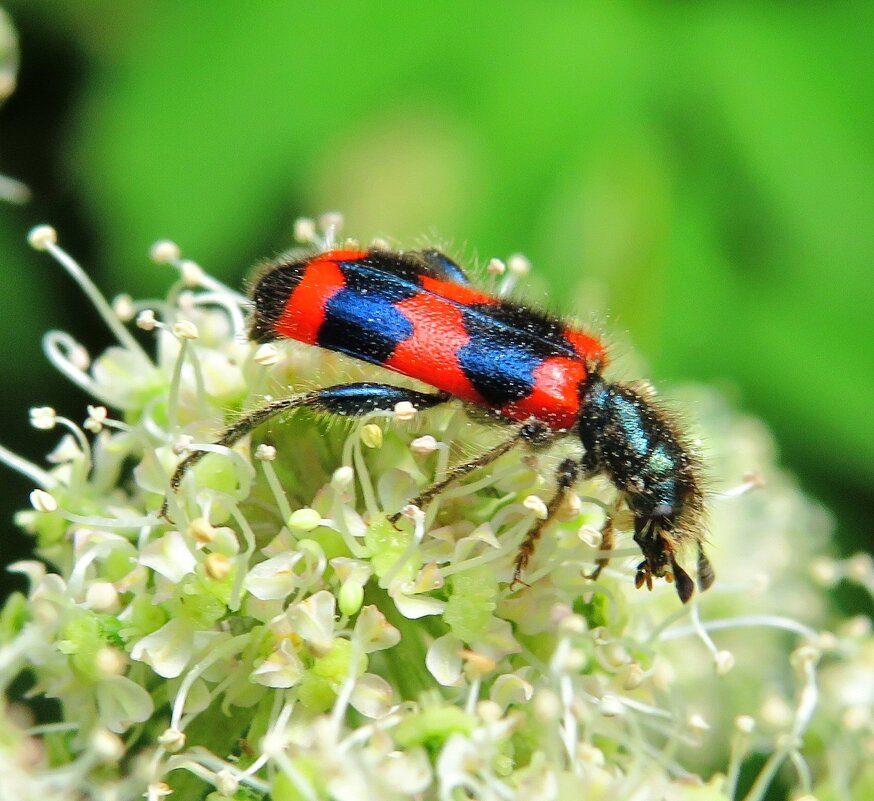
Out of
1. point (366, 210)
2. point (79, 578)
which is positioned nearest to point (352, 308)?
point (79, 578)

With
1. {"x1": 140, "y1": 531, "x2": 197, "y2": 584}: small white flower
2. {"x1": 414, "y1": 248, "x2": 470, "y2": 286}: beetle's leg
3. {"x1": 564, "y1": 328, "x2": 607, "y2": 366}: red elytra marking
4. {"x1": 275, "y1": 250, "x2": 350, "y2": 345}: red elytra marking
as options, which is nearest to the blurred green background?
{"x1": 414, "y1": 248, "x2": 470, "y2": 286}: beetle's leg

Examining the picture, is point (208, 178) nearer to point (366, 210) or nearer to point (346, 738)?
point (366, 210)

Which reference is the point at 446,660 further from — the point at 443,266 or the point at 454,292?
the point at 443,266

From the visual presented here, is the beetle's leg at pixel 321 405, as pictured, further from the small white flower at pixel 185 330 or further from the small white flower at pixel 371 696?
the small white flower at pixel 371 696

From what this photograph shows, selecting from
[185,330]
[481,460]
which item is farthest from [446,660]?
[185,330]

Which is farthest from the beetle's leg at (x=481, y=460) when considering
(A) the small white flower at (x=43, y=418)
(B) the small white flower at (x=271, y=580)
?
(A) the small white flower at (x=43, y=418)

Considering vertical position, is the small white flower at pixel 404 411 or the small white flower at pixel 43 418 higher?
the small white flower at pixel 404 411
